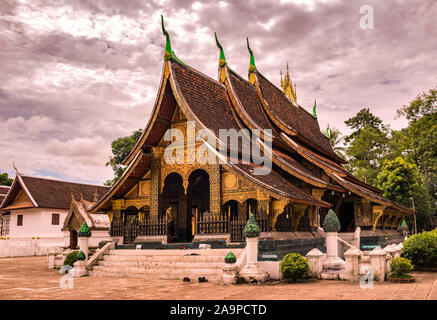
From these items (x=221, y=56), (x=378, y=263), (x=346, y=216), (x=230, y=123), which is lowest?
(x=378, y=263)

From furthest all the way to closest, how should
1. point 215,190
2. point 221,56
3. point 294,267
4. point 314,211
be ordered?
point 221,56
point 314,211
point 215,190
point 294,267

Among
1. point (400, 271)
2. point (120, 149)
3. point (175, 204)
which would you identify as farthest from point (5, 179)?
point (400, 271)

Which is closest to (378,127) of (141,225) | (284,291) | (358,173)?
(358,173)

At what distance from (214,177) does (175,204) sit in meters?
4.18

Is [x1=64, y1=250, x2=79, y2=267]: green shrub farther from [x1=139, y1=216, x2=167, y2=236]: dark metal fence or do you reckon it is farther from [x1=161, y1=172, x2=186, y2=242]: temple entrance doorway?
[x1=161, y1=172, x2=186, y2=242]: temple entrance doorway

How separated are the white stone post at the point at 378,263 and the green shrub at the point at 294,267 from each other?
160 cm

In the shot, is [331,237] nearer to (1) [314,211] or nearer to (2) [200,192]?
(1) [314,211]

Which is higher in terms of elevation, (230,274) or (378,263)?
(378,263)

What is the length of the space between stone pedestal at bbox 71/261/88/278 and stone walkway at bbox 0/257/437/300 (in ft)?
5.96

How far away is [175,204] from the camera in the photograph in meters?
17.3

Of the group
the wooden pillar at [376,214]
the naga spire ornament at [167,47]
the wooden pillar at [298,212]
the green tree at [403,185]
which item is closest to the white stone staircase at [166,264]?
the wooden pillar at [298,212]

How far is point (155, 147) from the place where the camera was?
15.2 m
